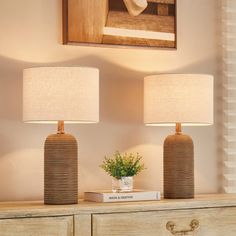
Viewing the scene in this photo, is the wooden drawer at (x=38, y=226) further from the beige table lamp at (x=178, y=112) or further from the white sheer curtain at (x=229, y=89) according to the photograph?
the white sheer curtain at (x=229, y=89)

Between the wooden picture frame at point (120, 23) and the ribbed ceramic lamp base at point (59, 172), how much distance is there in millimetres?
452

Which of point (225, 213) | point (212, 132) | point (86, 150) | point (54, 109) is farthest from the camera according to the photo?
point (212, 132)

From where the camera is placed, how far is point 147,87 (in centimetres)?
230

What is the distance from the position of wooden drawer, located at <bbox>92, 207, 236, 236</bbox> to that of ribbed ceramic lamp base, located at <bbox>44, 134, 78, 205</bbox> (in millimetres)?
144

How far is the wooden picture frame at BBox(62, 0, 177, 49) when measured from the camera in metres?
2.36

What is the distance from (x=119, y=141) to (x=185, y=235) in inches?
19.5

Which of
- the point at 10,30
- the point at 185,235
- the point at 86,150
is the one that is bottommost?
the point at 185,235

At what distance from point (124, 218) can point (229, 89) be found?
0.83 meters

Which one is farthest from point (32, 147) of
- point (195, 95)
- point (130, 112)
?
point (195, 95)

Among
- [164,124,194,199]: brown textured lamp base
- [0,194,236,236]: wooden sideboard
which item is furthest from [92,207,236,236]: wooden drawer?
[164,124,194,199]: brown textured lamp base

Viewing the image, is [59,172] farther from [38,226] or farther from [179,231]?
[179,231]

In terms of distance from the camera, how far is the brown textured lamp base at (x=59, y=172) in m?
2.09

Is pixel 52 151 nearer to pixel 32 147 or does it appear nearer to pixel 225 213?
pixel 32 147

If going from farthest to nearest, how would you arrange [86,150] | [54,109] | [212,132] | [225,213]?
[212,132], [86,150], [225,213], [54,109]
